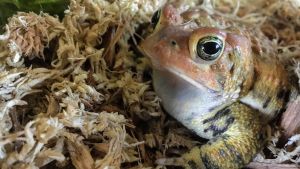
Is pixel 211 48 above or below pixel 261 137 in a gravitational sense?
above

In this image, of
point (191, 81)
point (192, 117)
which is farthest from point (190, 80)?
point (192, 117)

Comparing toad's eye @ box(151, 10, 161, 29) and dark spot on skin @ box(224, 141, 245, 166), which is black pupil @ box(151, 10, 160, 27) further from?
dark spot on skin @ box(224, 141, 245, 166)

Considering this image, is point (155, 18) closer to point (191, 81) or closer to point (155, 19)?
point (155, 19)

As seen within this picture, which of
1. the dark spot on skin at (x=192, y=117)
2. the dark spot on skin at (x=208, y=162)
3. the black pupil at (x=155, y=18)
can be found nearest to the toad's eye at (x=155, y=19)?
the black pupil at (x=155, y=18)

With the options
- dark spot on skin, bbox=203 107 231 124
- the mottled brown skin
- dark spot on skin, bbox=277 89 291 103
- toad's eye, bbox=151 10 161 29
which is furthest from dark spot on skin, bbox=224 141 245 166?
toad's eye, bbox=151 10 161 29

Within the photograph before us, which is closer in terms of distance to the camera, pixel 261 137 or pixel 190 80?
pixel 190 80

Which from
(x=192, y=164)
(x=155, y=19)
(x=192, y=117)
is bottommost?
(x=192, y=164)

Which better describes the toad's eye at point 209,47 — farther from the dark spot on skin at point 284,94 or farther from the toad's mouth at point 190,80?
the dark spot on skin at point 284,94

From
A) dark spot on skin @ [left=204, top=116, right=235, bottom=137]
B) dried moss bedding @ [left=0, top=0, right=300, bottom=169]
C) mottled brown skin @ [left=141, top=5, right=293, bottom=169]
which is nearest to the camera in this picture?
dried moss bedding @ [left=0, top=0, right=300, bottom=169]
